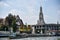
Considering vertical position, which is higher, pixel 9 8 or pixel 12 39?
pixel 9 8

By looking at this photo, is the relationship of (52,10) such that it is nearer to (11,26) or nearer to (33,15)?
(33,15)

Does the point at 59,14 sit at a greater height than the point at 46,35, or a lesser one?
greater

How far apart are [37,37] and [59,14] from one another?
395 mm

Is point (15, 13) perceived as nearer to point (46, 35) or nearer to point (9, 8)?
point (9, 8)

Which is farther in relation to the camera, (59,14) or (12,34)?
(59,14)

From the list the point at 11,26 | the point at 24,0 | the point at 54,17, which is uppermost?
the point at 24,0

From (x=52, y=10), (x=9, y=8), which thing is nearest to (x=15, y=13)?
(x=9, y=8)

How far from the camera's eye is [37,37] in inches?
60.2

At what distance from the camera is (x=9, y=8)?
4.88 feet

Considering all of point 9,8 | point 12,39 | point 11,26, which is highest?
point 9,8

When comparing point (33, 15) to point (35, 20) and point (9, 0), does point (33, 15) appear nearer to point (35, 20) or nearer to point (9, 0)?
point (35, 20)

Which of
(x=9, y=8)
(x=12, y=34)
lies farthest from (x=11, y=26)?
(x=9, y=8)

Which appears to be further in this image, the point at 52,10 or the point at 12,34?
the point at 52,10

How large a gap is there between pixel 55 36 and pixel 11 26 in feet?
1.80
